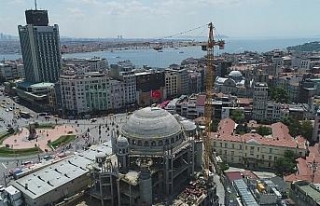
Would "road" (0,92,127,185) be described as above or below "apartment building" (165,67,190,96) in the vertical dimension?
below

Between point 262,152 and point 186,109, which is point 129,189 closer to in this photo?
point 262,152

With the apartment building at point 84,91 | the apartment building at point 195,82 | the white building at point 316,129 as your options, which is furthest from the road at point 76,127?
the white building at point 316,129

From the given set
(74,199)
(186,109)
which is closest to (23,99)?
(186,109)

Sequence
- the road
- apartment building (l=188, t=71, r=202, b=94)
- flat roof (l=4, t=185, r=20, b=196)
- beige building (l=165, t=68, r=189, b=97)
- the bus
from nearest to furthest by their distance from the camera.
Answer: flat roof (l=4, t=185, r=20, b=196)
the road
the bus
beige building (l=165, t=68, r=189, b=97)
apartment building (l=188, t=71, r=202, b=94)

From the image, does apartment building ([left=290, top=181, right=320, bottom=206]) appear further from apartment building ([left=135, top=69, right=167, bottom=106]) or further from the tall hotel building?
the tall hotel building

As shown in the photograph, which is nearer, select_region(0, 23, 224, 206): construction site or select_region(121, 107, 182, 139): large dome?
select_region(0, 23, 224, 206): construction site

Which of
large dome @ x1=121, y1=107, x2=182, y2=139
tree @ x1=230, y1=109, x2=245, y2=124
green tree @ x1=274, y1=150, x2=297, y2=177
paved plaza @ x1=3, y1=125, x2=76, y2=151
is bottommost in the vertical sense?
paved plaza @ x1=3, y1=125, x2=76, y2=151

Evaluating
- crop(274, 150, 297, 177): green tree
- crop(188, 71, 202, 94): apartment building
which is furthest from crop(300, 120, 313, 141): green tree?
crop(188, 71, 202, 94): apartment building
